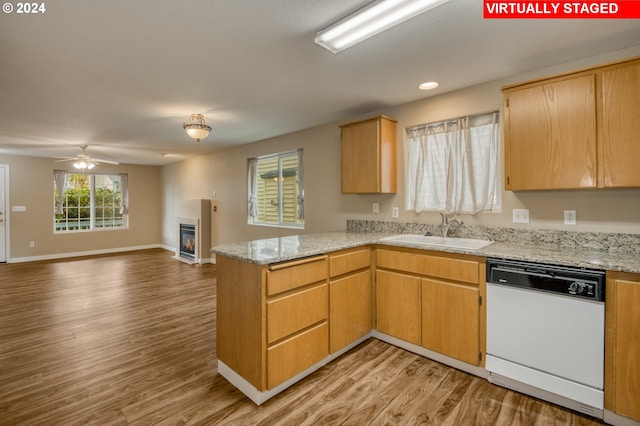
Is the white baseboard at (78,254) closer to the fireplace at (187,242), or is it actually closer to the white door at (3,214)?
the white door at (3,214)

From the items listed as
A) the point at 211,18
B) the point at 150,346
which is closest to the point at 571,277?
the point at 211,18

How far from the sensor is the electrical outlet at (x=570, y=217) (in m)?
2.33

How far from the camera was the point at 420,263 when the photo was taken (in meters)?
2.51

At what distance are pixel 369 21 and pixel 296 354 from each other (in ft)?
7.11

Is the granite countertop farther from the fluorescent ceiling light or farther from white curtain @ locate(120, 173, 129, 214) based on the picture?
white curtain @ locate(120, 173, 129, 214)

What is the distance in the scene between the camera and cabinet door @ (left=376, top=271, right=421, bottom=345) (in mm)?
2561

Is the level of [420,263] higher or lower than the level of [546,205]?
lower

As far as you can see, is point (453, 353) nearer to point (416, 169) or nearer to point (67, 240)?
point (416, 169)

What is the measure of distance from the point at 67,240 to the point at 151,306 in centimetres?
514

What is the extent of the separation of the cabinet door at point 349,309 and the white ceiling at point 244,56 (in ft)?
5.78

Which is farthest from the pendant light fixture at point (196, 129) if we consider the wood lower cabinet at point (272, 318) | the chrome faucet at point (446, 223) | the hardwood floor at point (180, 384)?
the chrome faucet at point (446, 223)

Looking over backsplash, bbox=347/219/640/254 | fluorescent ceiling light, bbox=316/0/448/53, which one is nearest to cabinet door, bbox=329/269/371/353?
backsplash, bbox=347/219/640/254

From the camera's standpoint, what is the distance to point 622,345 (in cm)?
172

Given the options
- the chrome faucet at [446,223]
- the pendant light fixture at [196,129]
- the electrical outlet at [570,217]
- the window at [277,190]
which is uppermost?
the pendant light fixture at [196,129]
